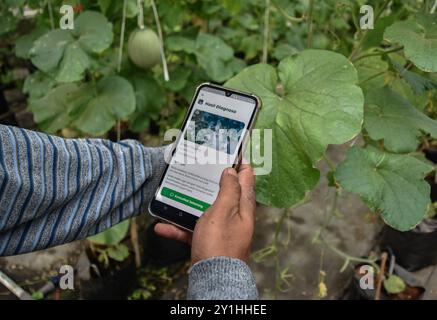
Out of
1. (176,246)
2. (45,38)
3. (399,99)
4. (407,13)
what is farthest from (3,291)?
(407,13)

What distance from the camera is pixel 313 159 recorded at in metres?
0.70

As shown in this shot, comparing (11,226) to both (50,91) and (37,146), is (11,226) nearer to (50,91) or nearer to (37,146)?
(37,146)

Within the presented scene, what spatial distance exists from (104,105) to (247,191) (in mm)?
518

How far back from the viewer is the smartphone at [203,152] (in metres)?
0.71

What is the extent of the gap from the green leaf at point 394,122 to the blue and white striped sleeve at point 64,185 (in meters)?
0.40

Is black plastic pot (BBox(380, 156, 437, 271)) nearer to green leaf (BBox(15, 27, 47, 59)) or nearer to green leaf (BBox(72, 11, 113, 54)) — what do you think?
green leaf (BBox(72, 11, 113, 54))

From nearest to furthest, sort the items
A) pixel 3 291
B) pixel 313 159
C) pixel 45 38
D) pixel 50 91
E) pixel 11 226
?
1. pixel 11 226
2. pixel 313 159
3. pixel 45 38
4. pixel 50 91
5. pixel 3 291

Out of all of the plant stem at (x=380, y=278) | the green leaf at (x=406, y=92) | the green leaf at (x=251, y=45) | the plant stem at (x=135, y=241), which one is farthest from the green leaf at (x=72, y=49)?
the plant stem at (x=380, y=278)

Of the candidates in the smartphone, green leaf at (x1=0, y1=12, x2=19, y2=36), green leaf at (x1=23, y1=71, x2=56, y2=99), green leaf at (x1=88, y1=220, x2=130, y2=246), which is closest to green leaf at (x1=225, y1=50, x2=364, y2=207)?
the smartphone

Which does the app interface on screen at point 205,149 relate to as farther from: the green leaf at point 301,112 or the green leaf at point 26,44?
the green leaf at point 26,44

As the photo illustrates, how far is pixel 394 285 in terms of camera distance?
1.21 meters

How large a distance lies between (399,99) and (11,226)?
70 cm

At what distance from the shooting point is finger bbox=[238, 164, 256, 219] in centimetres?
58

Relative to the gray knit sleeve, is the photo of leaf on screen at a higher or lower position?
higher
